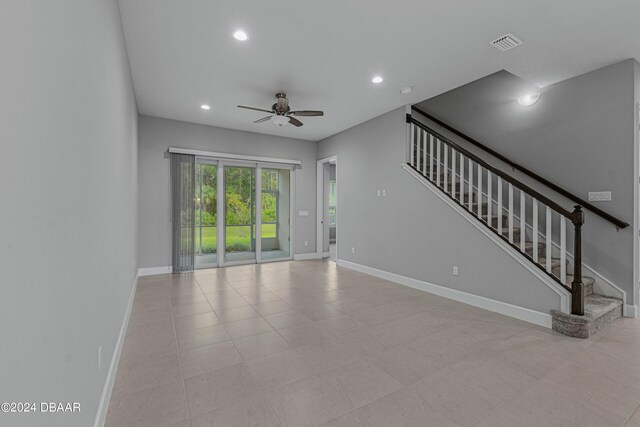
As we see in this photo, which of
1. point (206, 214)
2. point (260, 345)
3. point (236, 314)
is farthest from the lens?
point (206, 214)

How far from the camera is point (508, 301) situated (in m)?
3.53

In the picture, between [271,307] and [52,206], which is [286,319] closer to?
[271,307]

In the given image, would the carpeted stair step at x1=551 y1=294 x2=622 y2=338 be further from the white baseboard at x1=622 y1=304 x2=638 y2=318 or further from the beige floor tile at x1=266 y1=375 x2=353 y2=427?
the beige floor tile at x1=266 y1=375 x2=353 y2=427

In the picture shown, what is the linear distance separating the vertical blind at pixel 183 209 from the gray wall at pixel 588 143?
5778 mm

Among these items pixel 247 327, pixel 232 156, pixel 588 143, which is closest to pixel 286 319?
pixel 247 327

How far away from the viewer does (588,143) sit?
3.72 meters

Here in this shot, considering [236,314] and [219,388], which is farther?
[236,314]

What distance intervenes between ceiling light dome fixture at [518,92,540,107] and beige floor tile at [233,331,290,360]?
482cm

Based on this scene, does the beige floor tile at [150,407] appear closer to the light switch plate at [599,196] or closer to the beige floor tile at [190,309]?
the beige floor tile at [190,309]

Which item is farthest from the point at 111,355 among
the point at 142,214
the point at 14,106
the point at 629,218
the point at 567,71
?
the point at 567,71

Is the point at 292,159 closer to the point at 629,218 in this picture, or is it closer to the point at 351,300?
the point at 351,300

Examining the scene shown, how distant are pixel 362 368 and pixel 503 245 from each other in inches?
98.9

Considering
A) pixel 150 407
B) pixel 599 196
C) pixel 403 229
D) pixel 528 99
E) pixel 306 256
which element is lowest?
pixel 150 407

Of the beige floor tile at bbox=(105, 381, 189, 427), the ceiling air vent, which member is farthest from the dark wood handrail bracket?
the beige floor tile at bbox=(105, 381, 189, 427)
